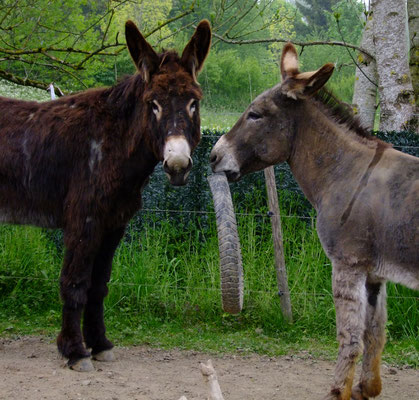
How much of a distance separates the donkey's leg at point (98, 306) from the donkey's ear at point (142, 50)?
50.3 inches

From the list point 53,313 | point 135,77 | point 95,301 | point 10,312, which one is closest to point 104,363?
point 95,301

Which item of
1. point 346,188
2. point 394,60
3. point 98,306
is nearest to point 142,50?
point 346,188

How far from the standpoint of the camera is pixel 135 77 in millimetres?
4609

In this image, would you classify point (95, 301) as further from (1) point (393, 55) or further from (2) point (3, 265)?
(1) point (393, 55)

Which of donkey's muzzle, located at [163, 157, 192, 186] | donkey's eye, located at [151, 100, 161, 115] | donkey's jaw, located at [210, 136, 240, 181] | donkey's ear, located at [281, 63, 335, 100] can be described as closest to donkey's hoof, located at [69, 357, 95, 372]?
donkey's muzzle, located at [163, 157, 192, 186]

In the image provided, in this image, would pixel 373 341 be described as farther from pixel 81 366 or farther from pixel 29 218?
pixel 29 218

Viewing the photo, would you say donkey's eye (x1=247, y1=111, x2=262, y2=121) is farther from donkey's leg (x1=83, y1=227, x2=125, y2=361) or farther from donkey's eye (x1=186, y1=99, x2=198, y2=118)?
donkey's leg (x1=83, y1=227, x2=125, y2=361)

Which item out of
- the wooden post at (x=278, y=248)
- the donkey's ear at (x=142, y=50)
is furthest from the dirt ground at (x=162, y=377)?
the donkey's ear at (x=142, y=50)

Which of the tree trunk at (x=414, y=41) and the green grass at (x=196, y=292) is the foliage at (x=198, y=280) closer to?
the green grass at (x=196, y=292)

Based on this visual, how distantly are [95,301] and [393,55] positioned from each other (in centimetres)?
432

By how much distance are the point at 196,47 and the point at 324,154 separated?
4.30 ft

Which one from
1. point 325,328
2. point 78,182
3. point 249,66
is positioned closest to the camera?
point 78,182

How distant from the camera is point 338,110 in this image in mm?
4066

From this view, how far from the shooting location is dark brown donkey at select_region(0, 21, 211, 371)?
14.3 ft
